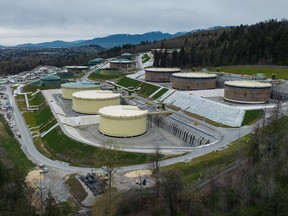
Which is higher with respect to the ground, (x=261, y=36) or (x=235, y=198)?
(x=261, y=36)

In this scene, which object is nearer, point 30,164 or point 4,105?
point 30,164

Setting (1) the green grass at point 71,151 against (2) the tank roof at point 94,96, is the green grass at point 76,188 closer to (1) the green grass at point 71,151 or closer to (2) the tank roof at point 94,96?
(1) the green grass at point 71,151

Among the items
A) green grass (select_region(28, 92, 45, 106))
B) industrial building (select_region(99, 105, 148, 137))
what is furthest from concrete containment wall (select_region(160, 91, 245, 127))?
green grass (select_region(28, 92, 45, 106))

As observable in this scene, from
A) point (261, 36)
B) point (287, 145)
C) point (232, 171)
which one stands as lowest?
point (232, 171)

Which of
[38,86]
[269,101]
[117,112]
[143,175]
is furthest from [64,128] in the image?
[38,86]

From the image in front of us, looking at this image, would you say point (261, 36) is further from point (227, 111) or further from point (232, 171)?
point (232, 171)
